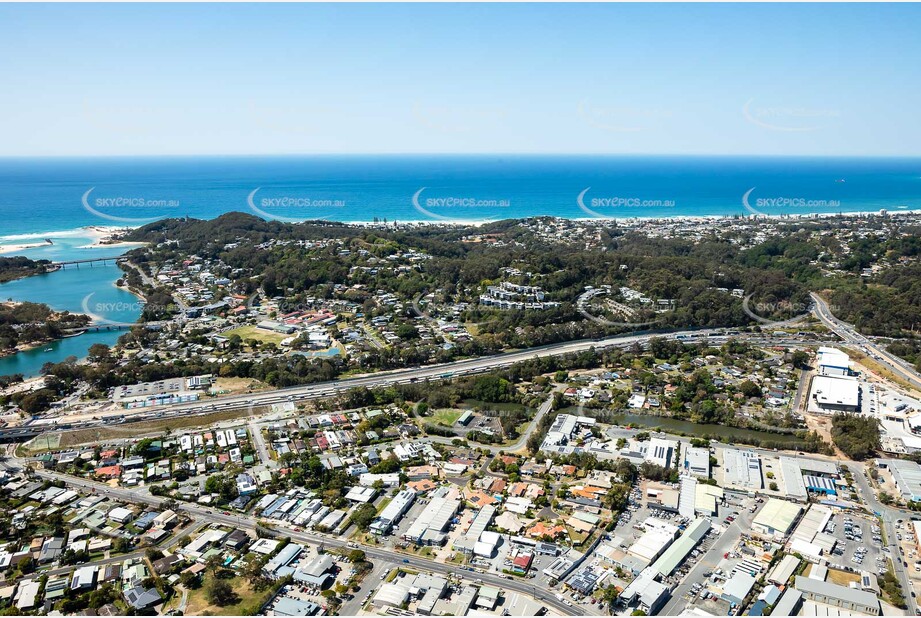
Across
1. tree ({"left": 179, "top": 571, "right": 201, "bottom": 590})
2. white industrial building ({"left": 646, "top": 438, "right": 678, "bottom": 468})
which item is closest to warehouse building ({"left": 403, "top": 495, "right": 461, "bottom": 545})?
tree ({"left": 179, "top": 571, "right": 201, "bottom": 590})

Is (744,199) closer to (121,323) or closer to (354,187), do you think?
(354,187)

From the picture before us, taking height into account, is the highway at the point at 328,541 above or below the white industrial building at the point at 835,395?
below

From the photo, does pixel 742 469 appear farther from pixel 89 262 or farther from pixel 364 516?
pixel 89 262

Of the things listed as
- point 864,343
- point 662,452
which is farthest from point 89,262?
point 864,343

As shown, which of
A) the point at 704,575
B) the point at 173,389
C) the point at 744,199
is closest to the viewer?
the point at 704,575

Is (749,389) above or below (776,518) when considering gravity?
above

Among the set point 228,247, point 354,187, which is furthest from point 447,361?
point 354,187

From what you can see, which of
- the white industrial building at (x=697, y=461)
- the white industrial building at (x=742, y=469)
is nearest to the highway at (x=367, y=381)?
the white industrial building at (x=697, y=461)

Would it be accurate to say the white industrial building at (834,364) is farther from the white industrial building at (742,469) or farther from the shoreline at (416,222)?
the shoreline at (416,222)

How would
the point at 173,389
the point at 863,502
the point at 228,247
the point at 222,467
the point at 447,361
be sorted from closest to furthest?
the point at 863,502 < the point at 222,467 < the point at 173,389 < the point at 447,361 < the point at 228,247
